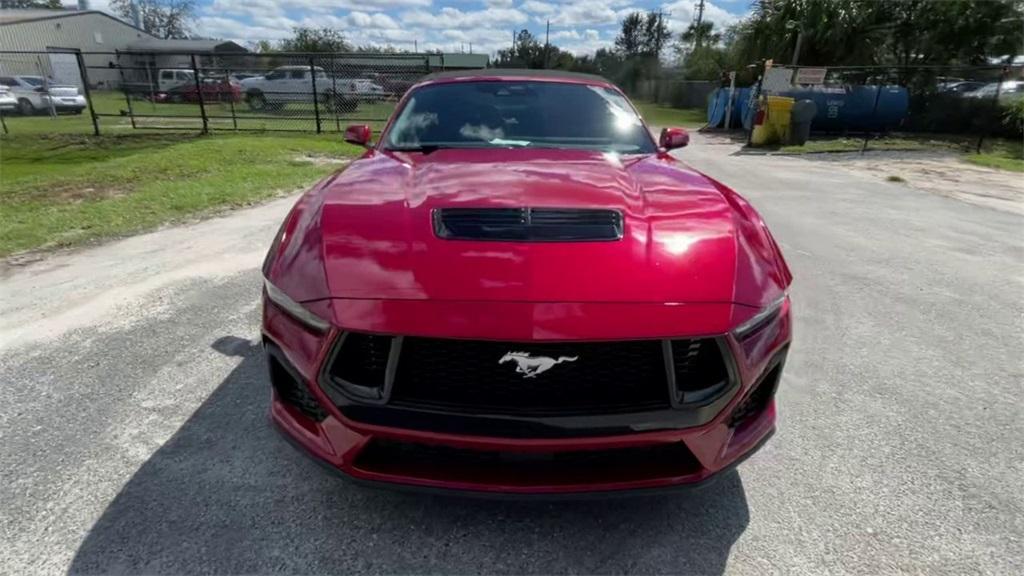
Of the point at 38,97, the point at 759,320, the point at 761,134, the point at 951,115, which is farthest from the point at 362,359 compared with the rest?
the point at 38,97

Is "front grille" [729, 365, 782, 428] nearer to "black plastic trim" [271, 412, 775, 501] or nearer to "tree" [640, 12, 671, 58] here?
"black plastic trim" [271, 412, 775, 501]

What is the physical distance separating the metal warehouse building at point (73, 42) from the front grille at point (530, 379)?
3166cm

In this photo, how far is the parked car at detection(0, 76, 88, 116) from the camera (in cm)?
1995

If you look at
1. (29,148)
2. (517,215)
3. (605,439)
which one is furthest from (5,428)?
(29,148)

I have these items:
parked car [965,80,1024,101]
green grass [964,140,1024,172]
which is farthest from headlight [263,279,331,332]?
parked car [965,80,1024,101]

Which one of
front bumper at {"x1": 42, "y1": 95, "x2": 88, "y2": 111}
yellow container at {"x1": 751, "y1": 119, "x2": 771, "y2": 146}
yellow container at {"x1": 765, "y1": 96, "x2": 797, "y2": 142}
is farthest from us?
front bumper at {"x1": 42, "y1": 95, "x2": 88, "y2": 111}

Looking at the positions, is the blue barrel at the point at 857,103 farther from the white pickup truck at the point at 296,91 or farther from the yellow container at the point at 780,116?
the white pickup truck at the point at 296,91

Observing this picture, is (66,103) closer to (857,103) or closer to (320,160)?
(320,160)

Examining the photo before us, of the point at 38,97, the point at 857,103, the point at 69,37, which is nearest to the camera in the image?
the point at 857,103

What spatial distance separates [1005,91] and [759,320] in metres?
21.5

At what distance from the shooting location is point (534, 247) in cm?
179

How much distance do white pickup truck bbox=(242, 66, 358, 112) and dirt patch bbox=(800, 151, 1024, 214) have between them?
40.8 feet

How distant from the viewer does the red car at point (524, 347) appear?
5.31 feet

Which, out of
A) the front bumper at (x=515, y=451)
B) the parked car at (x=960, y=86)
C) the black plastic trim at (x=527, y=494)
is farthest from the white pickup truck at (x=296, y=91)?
the parked car at (x=960, y=86)
